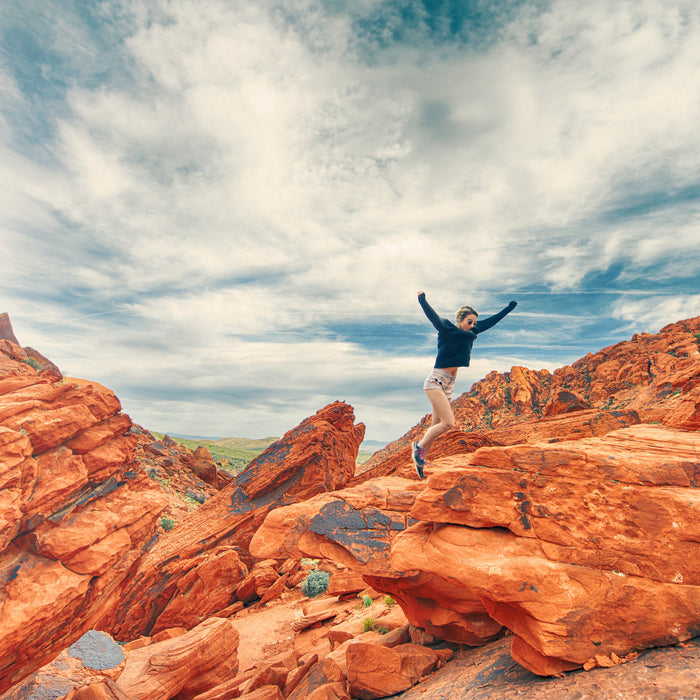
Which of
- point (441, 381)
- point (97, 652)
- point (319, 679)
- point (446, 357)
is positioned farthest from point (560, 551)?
point (97, 652)

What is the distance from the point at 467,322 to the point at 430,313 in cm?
88

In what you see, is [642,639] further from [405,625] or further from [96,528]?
[96,528]

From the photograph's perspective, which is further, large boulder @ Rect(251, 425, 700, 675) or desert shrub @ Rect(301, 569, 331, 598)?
desert shrub @ Rect(301, 569, 331, 598)

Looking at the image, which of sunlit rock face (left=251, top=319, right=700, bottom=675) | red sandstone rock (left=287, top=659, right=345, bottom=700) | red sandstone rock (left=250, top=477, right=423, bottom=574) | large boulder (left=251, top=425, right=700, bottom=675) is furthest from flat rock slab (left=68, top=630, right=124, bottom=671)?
large boulder (left=251, top=425, right=700, bottom=675)

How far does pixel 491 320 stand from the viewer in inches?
364

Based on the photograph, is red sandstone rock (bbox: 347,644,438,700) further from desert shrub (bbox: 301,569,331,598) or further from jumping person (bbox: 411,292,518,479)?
desert shrub (bbox: 301,569,331,598)

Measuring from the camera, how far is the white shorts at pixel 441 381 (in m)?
8.73

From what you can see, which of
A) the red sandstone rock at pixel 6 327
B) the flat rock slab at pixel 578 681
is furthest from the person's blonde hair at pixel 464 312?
the red sandstone rock at pixel 6 327

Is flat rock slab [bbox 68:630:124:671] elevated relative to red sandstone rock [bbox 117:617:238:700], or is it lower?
lower

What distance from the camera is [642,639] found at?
5199 millimetres

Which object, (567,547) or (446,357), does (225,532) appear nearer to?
(446,357)

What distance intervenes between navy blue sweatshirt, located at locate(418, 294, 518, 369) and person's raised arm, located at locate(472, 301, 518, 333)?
8.5 inches

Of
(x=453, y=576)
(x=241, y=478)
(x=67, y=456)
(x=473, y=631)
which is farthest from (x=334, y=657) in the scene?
(x=241, y=478)

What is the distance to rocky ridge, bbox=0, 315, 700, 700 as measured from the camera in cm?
543
